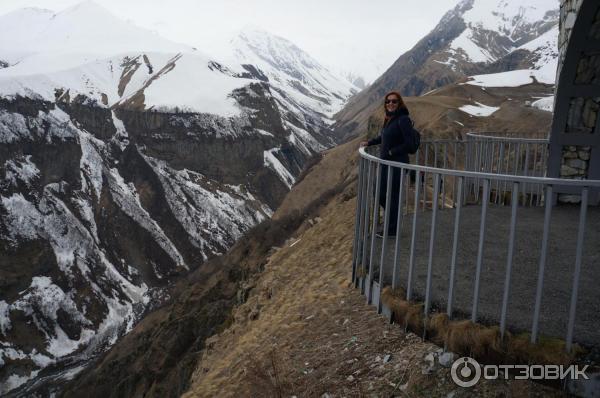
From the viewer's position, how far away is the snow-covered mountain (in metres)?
75.2

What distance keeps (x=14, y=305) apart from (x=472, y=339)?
83.0 metres

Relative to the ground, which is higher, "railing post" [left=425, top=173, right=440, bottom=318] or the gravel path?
"railing post" [left=425, top=173, right=440, bottom=318]

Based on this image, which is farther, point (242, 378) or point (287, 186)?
point (287, 186)

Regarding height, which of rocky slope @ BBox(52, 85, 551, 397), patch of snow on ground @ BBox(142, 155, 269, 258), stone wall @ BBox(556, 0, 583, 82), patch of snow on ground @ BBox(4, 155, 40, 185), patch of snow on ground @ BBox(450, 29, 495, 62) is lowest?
patch of snow on ground @ BBox(142, 155, 269, 258)

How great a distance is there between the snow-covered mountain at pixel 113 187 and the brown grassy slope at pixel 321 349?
66942 millimetres

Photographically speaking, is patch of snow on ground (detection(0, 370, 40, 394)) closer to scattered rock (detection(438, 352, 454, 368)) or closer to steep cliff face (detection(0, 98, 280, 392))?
steep cliff face (detection(0, 98, 280, 392))

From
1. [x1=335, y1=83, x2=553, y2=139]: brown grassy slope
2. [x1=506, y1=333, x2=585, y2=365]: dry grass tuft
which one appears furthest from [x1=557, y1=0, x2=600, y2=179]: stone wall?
[x1=335, y1=83, x2=553, y2=139]: brown grassy slope

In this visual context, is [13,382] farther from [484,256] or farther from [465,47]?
[465,47]

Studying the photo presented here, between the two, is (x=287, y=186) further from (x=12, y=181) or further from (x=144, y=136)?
(x=12, y=181)

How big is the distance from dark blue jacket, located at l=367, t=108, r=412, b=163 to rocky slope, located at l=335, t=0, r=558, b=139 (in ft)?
379

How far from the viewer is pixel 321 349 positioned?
205 inches

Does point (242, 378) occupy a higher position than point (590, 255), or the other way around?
point (590, 255)

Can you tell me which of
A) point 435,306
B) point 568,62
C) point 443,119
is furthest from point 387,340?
point 443,119

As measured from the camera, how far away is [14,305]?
238 ft
